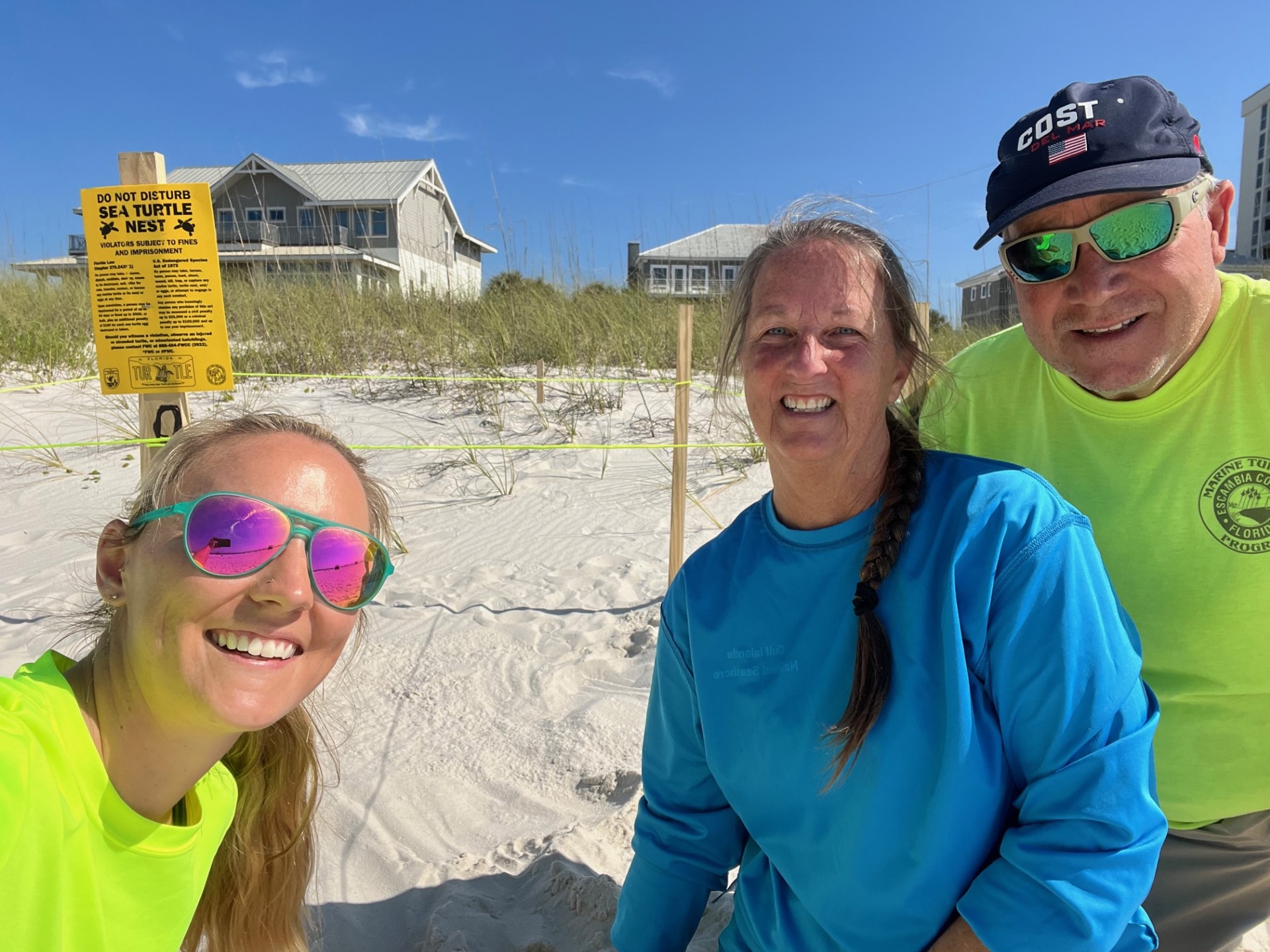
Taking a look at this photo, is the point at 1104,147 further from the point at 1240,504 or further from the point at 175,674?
the point at 175,674

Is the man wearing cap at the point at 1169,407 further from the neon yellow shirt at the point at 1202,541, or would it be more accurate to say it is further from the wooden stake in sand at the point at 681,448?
the wooden stake in sand at the point at 681,448

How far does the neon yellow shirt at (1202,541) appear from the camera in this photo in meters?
1.71

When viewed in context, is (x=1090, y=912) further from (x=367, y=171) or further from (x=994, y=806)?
(x=367, y=171)

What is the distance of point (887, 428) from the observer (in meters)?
1.59

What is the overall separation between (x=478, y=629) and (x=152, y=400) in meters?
2.01

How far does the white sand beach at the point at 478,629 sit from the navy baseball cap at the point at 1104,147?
6.49 feet

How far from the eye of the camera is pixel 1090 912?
1.17 meters

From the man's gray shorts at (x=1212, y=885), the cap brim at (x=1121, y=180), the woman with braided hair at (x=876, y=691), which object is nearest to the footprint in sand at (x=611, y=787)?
the woman with braided hair at (x=876, y=691)

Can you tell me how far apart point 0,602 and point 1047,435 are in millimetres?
5727

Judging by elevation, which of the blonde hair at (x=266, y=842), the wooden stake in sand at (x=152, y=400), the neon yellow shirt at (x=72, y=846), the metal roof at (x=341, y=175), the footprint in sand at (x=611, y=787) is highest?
the metal roof at (x=341, y=175)

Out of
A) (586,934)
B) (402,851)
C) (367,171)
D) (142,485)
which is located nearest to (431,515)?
(402,851)

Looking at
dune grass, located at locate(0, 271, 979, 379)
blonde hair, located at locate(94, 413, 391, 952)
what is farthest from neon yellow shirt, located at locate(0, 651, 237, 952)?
dune grass, located at locate(0, 271, 979, 379)

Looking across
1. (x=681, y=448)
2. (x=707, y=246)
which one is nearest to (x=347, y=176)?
(x=707, y=246)

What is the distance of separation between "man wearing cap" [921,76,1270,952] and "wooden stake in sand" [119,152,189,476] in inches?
130
